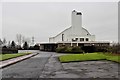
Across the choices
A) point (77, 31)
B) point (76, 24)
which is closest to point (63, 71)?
point (77, 31)

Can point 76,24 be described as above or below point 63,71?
above

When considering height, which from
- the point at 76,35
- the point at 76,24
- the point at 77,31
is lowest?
the point at 76,35

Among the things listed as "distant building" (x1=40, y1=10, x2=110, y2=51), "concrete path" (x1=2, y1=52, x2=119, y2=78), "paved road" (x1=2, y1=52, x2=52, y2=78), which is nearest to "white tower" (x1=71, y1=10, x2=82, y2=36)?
"distant building" (x1=40, y1=10, x2=110, y2=51)

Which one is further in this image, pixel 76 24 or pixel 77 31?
pixel 76 24

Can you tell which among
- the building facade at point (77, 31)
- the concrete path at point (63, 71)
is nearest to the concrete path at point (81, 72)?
the concrete path at point (63, 71)

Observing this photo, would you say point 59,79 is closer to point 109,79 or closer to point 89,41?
point 109,79

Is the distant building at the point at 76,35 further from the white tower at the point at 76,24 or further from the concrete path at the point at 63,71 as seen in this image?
the concrete path at the point at 63,71

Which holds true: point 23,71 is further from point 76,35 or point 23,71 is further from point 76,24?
point 76,24

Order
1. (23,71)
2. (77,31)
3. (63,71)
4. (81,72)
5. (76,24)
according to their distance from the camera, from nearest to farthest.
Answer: (81,72) → (63,71) → (23,71) → (77,31) → (76,24)

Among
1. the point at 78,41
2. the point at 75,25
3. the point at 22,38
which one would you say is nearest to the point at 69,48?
the point at 78,41

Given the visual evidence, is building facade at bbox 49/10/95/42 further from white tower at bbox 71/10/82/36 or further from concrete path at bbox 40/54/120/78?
concrete path at bbox 40/54/120/78

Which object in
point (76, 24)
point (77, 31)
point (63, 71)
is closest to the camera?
point (63, 71)

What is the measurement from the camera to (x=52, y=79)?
11.2 m

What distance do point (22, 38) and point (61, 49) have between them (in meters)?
63.1
